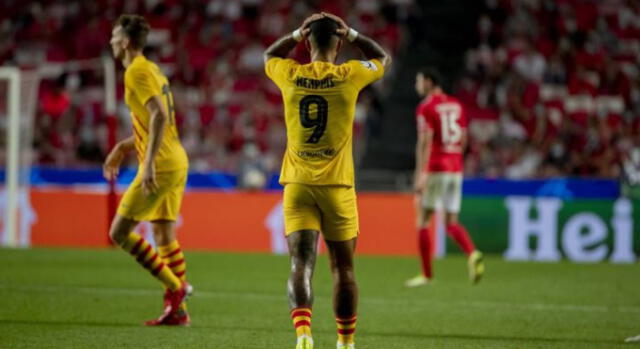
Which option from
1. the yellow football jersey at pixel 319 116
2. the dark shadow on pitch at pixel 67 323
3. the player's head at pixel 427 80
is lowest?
the dark shadow on pitch at pixel 67 323

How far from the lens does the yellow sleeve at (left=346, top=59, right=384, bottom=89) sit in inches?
241

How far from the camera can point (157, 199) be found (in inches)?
315

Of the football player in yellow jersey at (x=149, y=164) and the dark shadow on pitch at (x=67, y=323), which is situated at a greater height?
the football player in yellow jersey at (x=149, y=164)

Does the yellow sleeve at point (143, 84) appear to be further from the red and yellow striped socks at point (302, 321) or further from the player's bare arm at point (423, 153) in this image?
the player's bare arm at point (423, 153)

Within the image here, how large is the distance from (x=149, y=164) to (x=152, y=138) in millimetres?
194

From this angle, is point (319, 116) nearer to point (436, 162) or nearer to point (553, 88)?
point (436, 162)

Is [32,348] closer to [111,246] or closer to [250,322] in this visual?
[250,322]

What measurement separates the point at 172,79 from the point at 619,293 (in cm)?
1363

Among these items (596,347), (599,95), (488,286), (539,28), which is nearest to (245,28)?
(539,28)

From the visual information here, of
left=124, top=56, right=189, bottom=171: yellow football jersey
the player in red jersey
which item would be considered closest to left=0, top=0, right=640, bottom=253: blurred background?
the player in red jersey

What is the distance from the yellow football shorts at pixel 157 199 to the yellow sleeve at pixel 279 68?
1994 mm

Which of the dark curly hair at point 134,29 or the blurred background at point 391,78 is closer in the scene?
the dark curly hair at point 134,29

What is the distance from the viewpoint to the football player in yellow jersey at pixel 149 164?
7.74m

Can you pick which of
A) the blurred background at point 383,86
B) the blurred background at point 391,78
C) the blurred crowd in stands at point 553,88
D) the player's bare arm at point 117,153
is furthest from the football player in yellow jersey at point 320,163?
the blurred background at point 391,78
